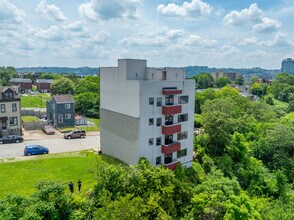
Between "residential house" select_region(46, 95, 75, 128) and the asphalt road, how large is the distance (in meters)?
10.5

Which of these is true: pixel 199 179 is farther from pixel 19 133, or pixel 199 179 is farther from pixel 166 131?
pixel 19 133

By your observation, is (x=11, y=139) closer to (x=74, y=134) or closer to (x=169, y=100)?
(x=74, y=134)

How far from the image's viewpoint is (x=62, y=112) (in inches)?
2335

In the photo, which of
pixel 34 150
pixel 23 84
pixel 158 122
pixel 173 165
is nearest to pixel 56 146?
pixel 34 150

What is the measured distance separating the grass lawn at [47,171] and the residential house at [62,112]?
2128 cm

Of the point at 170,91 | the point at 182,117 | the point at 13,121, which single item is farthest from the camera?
the point at 13,121

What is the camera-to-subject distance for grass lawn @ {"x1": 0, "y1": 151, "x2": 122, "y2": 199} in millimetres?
28986

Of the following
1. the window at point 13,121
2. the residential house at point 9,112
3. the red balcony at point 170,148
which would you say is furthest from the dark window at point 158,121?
the window at point 13,121

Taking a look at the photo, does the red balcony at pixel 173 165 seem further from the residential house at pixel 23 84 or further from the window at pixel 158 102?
the residential house at pixel 23 84

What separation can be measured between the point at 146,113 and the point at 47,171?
14762mm

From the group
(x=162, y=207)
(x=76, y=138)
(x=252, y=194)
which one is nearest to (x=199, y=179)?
(x=252, y=194)

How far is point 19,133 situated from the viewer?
49.7 m

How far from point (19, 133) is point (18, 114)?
145 inches

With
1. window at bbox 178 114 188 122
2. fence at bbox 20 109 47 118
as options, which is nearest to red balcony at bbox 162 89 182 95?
window at bbox 178 114 188 122
